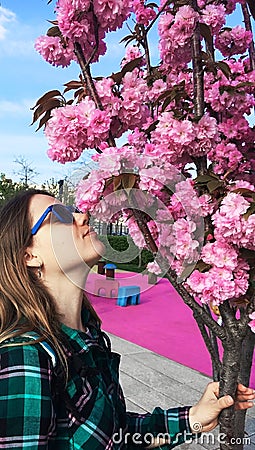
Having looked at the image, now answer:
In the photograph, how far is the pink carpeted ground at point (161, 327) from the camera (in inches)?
183

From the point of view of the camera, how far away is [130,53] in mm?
1460

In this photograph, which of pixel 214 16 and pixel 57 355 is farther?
pixel 214 16

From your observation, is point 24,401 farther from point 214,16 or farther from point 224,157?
point 214,16

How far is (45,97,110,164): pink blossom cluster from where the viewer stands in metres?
1.09

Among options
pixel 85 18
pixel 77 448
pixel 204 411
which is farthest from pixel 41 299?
pixel 85 18

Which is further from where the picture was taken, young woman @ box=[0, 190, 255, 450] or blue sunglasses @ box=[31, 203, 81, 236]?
blue sunglasses @ box=[31, 203, 81, 236]

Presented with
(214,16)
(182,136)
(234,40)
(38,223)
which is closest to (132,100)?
(182,136)

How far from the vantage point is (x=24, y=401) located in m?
0.85

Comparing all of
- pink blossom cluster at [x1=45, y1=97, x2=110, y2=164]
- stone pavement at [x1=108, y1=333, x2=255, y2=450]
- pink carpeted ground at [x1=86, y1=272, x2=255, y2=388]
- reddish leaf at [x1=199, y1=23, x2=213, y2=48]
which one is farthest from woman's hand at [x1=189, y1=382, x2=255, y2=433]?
pink carpeted ground at [x1=86, y1=272, x2=255, y2=388]

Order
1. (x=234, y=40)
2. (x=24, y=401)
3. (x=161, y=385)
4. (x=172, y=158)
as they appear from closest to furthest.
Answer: (x=24, y=401), (x=172, y=158), (x=234, y=40), (x=161, y=385)

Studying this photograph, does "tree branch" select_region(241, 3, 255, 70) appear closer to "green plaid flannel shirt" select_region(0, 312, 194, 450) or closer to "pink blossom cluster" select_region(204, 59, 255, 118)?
"pink blossom cluster" select_region(204, 59, 255, 118)

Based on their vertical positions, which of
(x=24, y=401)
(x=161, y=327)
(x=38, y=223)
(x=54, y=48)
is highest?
(x=54, y=48)

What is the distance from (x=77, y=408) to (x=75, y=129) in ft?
2.02

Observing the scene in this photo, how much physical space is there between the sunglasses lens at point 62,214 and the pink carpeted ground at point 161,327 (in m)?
2.72
